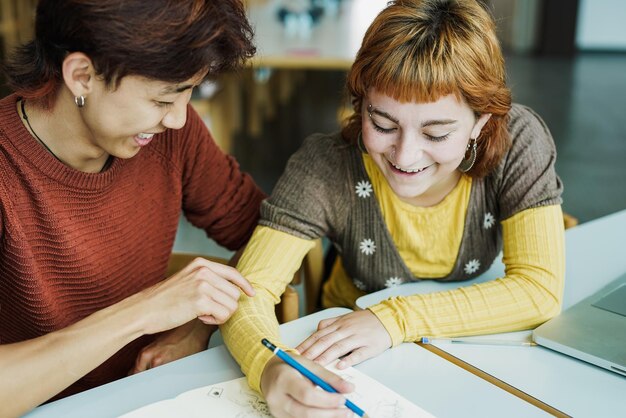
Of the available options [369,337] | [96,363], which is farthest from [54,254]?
[369,337]

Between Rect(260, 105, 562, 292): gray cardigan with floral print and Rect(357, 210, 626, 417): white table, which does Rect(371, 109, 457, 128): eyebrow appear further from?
Rect(357, 210, 626, 417): white table

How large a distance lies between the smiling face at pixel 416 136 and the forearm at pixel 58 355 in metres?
0.54

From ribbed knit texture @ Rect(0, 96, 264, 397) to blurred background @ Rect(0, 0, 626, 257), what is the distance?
2.27 ft

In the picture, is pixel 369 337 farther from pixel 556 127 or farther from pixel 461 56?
pixel 556 127

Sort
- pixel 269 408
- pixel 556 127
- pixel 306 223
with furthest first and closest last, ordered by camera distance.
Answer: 1. pixel 556 127
2. pixel 306 223
3. pixel 269 408

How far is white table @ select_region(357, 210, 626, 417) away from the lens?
3.64 ft

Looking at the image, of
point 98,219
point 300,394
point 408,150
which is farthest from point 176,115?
point 300,394

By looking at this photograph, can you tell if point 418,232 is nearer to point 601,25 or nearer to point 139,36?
point 139,36

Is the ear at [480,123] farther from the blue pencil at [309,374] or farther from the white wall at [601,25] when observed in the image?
the white wall at [601,25]

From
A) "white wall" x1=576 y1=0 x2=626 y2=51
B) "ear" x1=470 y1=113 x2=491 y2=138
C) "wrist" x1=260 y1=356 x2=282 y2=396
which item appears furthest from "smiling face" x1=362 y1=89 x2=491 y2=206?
"white wall" x1=576 y1=0 x2=626 y2=51

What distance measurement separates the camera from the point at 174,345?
4.67ft

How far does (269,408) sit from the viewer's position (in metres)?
Result: 1.07

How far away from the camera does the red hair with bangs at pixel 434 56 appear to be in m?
1.27

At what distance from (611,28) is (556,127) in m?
3.03
